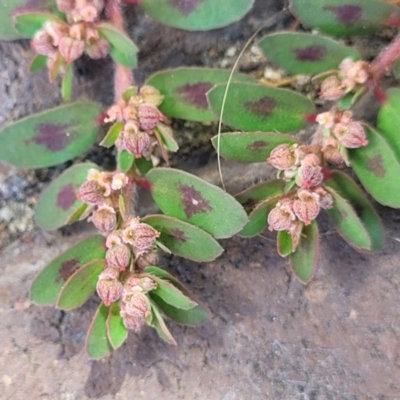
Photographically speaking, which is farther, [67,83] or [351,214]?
[67,83]

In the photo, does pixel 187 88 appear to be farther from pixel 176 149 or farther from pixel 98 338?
pixel 98 338

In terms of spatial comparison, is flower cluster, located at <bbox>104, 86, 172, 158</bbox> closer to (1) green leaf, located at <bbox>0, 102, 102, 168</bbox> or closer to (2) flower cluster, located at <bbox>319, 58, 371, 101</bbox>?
(1) green leaf, located at <bbox>0, 102, 102, 168</bbox>

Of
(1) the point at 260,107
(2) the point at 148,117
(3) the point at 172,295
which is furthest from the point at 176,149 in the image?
(3) the point at 172,295

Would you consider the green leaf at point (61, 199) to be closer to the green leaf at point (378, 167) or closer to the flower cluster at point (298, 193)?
the flower cluster at point (298, 193)

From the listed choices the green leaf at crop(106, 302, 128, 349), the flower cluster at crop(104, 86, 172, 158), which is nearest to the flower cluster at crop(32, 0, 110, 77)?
the flower cluster at crop(104, 86, 172, 158)

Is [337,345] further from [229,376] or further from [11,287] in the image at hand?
[11,287]

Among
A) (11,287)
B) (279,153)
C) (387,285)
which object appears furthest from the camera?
(11,287)

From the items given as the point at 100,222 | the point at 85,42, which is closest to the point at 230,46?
the point at 85,42
